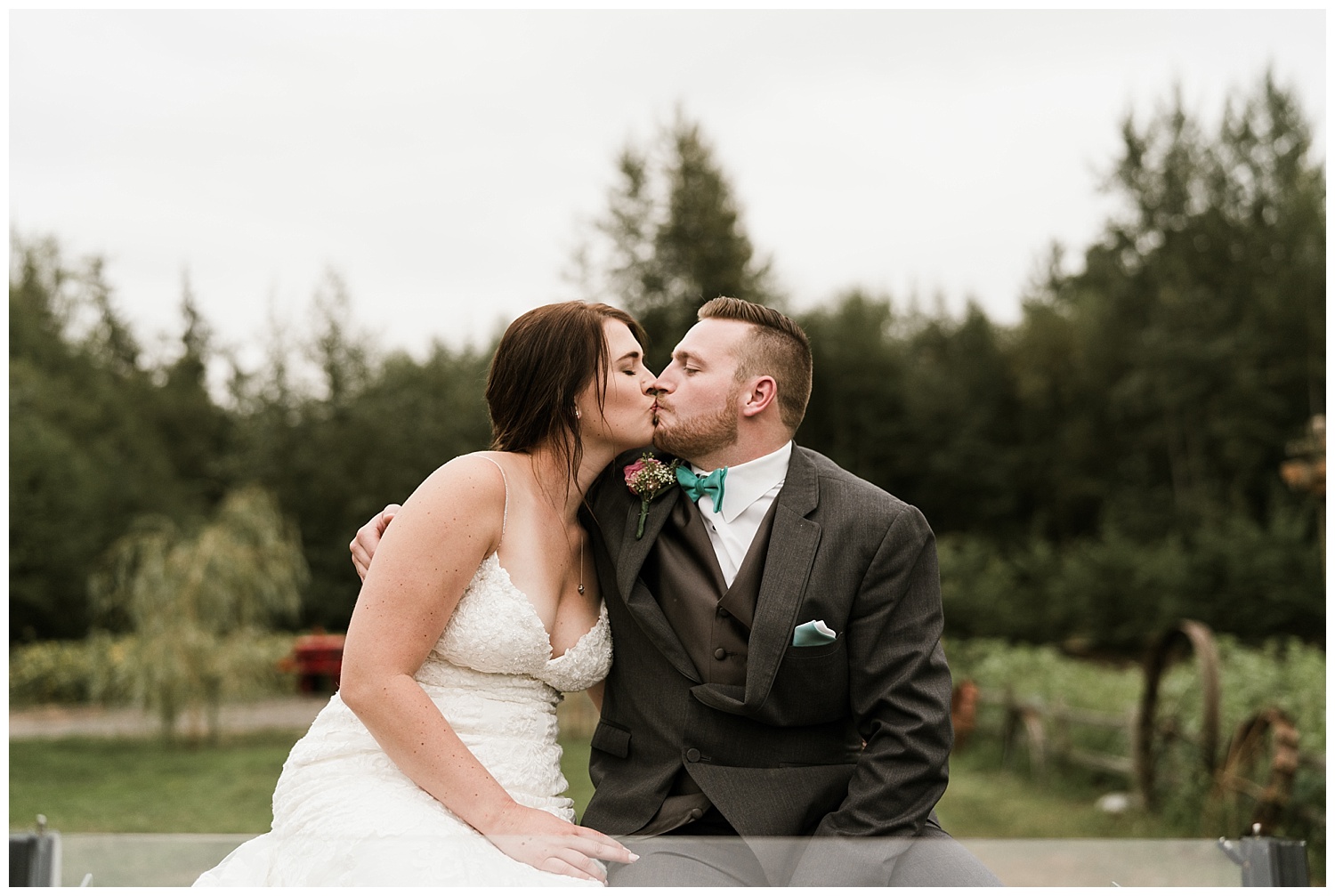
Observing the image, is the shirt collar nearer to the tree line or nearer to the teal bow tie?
the teal bow tie

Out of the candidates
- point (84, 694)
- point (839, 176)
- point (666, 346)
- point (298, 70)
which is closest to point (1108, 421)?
point (839, 176)

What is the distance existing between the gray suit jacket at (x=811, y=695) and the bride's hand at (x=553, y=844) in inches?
6.4

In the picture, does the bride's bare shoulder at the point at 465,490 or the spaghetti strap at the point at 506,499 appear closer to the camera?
the bride's bare shoulder at the point at 465,490

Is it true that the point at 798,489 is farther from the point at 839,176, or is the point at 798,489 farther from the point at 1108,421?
the point at 1108,421

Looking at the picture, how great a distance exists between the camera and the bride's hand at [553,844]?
2.26 metres

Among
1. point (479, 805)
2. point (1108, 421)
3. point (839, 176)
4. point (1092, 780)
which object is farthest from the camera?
point (1108, 421)

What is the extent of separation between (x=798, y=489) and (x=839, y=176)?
14879mm

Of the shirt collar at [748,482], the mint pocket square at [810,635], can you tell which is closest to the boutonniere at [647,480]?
the shirt collar at [748,482]

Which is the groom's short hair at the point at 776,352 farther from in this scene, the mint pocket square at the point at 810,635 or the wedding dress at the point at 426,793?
the wedding dress at the point at 426,793

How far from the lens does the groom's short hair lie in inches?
107

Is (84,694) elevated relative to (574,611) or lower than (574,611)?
lower

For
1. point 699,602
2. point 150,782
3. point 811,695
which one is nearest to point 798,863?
point 811,695

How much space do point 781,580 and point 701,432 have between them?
41 centimetres

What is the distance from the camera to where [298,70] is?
15.3 meters
